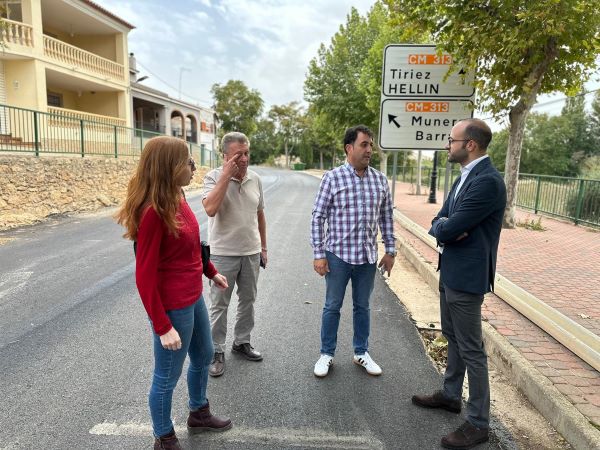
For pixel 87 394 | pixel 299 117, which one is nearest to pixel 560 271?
pixel 87 394

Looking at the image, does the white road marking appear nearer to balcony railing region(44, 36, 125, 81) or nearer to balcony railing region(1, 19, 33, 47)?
balcony railing region(1, 19, 33, 47)

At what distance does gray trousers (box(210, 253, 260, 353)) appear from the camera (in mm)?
3490

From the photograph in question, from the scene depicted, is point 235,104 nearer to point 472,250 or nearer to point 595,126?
point 595,126

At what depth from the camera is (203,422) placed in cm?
275

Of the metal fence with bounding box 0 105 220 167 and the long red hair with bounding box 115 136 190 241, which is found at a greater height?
the metal fence with bounding box 0 105 220 167

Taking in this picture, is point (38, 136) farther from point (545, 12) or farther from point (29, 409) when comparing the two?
point (545, 12)

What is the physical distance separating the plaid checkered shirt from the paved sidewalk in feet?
5.46

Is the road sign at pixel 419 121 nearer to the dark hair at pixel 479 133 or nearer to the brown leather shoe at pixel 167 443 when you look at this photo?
the dark hair at pixel 479 133

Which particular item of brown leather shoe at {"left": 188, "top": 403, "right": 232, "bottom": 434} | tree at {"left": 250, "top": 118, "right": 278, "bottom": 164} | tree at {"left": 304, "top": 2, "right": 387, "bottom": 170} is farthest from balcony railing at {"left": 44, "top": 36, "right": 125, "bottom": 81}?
tree at {"left": 250, "top": 118, "right": 278, "bottom": 164}

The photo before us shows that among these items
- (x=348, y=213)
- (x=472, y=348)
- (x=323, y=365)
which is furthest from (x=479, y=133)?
(x=323, y=365)

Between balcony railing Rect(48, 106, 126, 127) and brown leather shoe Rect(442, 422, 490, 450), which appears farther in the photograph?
balcony railing Rect(48, 106, 126, 127)

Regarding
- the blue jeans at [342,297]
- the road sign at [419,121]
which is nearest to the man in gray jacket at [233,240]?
the blue jeans at [342,297]

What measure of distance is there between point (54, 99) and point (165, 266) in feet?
81.1

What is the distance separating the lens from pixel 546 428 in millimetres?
2848
